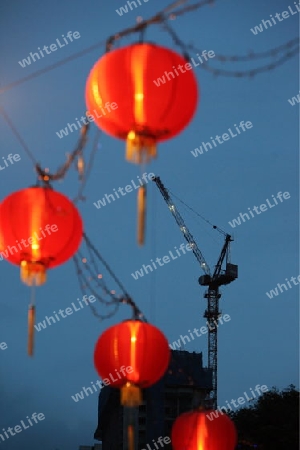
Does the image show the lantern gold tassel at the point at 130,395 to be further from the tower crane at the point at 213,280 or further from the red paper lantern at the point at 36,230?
the tower crane at the point at 213,280

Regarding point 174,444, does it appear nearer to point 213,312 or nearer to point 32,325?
point 32,325

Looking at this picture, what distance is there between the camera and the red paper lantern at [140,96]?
14.3ft

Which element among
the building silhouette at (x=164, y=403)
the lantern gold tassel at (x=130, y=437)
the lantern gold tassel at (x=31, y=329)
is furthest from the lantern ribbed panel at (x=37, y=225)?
the building silhouette at (x=164, y=403)

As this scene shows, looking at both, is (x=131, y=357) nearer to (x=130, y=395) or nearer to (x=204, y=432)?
(x=130, y=395)

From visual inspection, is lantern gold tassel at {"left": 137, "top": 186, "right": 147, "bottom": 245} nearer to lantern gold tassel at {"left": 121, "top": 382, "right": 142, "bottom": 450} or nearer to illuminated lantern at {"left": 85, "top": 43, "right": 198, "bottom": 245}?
illuminated lantern at {"left": 85, "top": 43, "right": 198, "bottom": 245}

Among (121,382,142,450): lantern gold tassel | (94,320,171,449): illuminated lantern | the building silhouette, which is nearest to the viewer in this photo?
(121,382,142,450): lantern gold tassel

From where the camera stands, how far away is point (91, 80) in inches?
181

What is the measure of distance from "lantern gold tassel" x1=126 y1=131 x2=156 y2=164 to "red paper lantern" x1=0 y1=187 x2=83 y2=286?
951mm

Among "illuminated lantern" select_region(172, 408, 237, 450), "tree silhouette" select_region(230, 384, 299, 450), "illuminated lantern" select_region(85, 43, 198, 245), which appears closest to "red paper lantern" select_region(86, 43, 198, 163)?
A: "illuminated lantern" select_region(85, 43, 198, 245)

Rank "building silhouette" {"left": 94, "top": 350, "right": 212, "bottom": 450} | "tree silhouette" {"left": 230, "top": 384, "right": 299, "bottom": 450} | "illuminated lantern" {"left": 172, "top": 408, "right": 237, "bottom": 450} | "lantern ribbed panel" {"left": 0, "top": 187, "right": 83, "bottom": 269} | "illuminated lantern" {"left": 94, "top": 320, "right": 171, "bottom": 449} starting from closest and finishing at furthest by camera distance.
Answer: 1. "lantern ribbed panel" {"left": 0, "top": 187, "right": 83, "bottom": 269}
2. "illuminated lantern" {"left": 94, "top": 320, "right": 171, "bottom": 449}
3. "illuminated lantern" {"left": 172, "top": 408, "right": 237, "bottom": 450}
4. "tree silhouette" {"left": 230, "top": 384, "right": 299, "bottom": 450}
5. "building silhouette" {"left": 94, "top": 350, "right": 212, "bottom": 450}

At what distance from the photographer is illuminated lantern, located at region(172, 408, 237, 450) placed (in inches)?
352

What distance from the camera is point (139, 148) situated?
14.7 feet

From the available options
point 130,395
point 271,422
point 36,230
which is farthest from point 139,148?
point 271,422

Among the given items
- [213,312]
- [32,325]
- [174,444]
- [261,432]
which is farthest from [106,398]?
[32,325]
